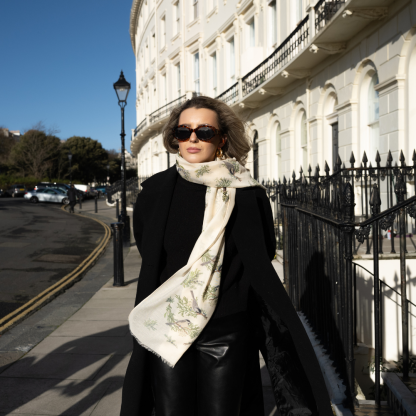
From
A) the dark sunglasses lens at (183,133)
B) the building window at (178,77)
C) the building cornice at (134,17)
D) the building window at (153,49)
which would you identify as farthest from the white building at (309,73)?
the building cornice at (134,17)

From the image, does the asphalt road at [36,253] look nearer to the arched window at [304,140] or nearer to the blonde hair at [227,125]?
the blonde hair at [227,125]

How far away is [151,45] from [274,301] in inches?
1509

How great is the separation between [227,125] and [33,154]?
6895 centimetres

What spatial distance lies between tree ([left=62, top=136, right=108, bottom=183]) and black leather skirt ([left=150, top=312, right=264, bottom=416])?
74.8 m

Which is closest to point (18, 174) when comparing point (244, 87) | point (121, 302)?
point (244, 87)

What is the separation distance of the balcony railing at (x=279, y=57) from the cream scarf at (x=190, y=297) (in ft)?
41.5

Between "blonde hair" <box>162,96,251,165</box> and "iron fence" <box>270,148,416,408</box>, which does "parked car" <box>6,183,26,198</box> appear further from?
Answer: "blonde hair" <box>162,96,251,165</box>

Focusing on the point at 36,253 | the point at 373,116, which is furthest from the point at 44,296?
the point at 373,116

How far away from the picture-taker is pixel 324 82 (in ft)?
45.3

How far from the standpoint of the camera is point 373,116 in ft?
38.4

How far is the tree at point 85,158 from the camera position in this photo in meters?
75.6

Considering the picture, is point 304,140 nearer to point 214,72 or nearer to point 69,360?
point 214,72

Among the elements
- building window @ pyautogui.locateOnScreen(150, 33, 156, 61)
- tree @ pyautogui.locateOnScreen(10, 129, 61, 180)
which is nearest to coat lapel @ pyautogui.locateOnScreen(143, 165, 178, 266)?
building window @ pyautogui.locateOnScreen(150, 33, 156, 61)

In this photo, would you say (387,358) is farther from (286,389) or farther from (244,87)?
(244,87)
